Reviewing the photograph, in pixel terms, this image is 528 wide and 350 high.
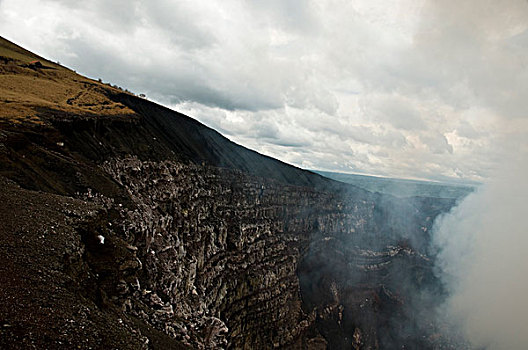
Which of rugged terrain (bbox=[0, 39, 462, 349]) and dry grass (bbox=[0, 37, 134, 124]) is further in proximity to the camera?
dry grass (bbox=[0, 37, 134, 124])

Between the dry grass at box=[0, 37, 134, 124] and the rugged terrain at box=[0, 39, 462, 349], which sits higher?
the dry grass at box=[0, 37, 134, 124]

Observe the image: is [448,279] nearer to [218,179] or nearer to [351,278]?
[351,278]

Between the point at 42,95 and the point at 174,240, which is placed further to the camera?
the point at 42,95

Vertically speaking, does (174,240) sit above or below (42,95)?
below

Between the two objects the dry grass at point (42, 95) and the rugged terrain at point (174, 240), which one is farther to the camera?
the dry grass at point (42, 95)

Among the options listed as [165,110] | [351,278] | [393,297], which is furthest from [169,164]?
[393,297]
